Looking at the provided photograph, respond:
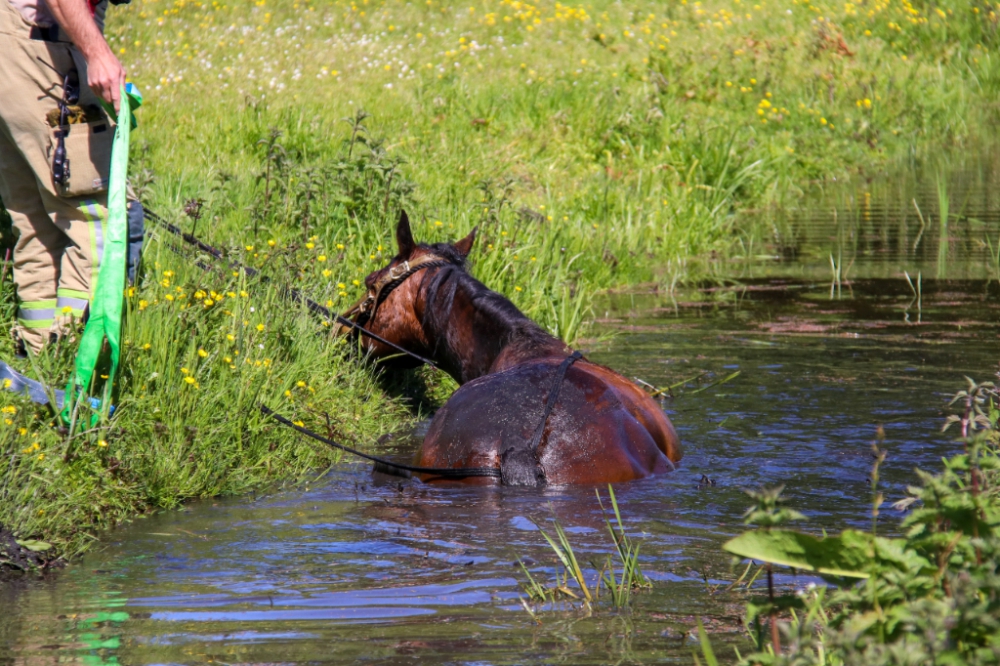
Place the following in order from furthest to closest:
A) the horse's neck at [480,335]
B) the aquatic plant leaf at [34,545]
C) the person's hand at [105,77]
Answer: the horse's neck at [480,335] < the person's hand at [105,77] < the aquatic plant leaf at [34,545]

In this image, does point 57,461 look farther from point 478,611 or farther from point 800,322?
point 800,322

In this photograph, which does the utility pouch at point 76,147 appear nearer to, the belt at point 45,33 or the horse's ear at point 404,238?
the belt at point 45,33

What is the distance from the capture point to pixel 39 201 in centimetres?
556

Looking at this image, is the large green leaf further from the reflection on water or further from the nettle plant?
the reflection on water

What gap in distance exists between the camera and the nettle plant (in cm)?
233

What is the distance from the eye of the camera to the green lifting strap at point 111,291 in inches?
195

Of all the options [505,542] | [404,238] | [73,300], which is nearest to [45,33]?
[73,300]

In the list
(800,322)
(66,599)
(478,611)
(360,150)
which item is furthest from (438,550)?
(360,150)

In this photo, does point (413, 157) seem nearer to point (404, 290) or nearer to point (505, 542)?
point (404, 290)

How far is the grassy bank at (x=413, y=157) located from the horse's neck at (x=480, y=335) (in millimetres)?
642

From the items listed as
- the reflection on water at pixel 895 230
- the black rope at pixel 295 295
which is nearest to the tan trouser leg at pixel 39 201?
the black rope at pixel 295 295

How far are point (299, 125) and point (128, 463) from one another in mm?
5428

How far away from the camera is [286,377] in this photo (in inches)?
240

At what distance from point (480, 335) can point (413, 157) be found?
469 cm
